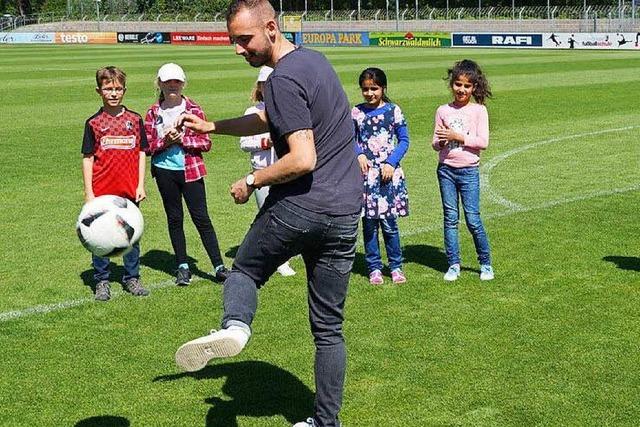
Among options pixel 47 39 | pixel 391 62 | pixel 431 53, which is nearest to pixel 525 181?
pixel 391 62

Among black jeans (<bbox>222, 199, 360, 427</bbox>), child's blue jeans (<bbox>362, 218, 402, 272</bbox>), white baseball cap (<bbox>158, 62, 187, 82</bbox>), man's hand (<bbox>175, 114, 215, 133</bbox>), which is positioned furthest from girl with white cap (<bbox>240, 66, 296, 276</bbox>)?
black jeans (<bbox>222, 199, 360, 427</bbox>)

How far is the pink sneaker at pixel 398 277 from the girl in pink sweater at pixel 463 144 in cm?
37

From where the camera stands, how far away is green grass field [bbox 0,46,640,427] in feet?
17.0

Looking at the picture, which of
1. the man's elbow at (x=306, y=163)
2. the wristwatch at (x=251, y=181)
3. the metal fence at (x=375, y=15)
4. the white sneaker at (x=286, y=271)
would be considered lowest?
the metal fence at (x=375, y=15)

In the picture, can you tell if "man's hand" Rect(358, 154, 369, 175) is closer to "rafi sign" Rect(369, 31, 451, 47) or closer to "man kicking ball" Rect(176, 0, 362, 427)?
"man kicking ball" Rect(176, 0, 362, 427)

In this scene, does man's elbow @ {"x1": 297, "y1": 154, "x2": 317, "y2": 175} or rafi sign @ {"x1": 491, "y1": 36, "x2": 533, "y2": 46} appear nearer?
man's elbow @ {"x1": 297, "y1": 154, "x2": 317, "y2": 175}

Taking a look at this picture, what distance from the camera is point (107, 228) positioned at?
553cm

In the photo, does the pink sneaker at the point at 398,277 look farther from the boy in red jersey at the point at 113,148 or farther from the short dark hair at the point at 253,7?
the short dark hair at the point at 253,7

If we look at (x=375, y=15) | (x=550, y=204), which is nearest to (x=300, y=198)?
(x=550, y=204)

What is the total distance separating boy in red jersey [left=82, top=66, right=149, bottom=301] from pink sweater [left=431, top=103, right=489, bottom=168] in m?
2.41

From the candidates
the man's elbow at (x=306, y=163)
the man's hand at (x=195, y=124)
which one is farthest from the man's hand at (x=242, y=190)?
the man's hand at (x=195, y=124)

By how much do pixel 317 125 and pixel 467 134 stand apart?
3.51m

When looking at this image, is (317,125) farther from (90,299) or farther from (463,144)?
(90,299)

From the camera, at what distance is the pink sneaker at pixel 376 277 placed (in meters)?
7.66
